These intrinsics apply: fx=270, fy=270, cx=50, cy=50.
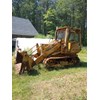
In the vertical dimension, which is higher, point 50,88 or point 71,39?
point 71,39

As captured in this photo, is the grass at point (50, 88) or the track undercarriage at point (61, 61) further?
the track undercarriage at point (61, 61)

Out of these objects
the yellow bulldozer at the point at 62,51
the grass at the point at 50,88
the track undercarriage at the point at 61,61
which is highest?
the yellow bulldozer at the point at 62,51

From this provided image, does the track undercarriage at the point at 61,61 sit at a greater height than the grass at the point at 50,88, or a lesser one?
greater

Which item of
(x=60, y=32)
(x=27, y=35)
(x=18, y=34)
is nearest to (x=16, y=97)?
(x=60, y=32)

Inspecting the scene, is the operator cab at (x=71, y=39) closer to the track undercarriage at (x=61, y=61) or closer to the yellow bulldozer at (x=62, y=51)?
the yellow bulldozer at (x=62, y=51)

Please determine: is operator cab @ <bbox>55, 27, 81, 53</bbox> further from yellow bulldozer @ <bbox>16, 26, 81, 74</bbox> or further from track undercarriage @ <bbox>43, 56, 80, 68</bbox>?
track undercarriage @ <bbox>43, 56, 80, 68</bbox>

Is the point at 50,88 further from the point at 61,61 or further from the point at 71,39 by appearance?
the point at 71,39

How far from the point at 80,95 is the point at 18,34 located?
5085mm

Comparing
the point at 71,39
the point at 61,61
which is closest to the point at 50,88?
the point at 61,61

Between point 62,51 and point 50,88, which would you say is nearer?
point 50,88

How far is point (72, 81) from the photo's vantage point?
2.48 m

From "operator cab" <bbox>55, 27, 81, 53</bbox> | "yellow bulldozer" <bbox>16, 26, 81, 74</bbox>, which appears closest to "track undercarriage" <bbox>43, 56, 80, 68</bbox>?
"yellow bulldozer" <bbox>16, 26, 81, 74</bbox>

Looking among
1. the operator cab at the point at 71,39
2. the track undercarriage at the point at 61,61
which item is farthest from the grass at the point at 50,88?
the operator cab at the point at 71,39
